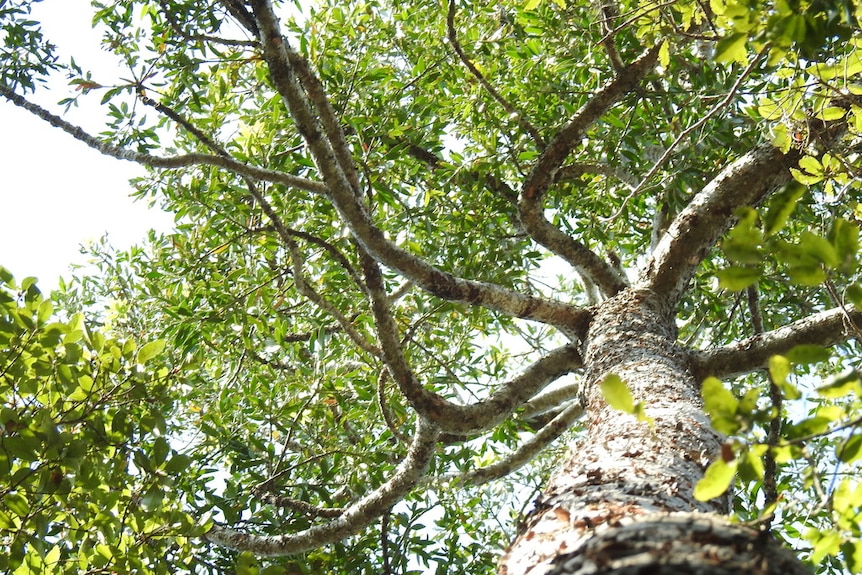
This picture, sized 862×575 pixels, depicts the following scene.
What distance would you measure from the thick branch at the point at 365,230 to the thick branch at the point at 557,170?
0.41 meters

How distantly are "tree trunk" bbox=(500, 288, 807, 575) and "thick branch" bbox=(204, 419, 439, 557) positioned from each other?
3.44 ft

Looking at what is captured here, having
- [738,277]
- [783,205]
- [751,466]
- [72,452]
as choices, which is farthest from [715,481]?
[72,452]

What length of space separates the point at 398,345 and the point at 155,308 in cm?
300

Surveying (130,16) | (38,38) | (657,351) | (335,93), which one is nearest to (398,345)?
(657,351)

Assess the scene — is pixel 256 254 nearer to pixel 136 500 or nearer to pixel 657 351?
pixel 136 500

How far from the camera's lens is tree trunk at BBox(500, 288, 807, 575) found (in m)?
1.01

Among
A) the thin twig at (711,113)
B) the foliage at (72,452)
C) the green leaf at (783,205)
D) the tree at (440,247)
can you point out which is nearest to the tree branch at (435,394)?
the tree at (440,247)

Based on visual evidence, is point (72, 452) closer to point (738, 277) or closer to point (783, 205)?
point (738, 277)

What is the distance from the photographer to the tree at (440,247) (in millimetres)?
2869

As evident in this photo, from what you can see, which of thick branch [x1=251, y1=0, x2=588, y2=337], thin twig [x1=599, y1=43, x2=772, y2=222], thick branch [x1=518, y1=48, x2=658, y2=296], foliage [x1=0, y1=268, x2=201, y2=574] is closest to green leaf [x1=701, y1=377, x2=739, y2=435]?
thin twig [x1=599, y1=43, x2=772, y2=222]

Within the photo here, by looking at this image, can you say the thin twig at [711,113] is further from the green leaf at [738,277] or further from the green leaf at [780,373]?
the green leaf at [780,373]

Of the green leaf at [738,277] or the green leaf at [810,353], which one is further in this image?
the green leaf at [738,277]

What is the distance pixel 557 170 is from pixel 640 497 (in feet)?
9.02

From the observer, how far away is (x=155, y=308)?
18.3ft
